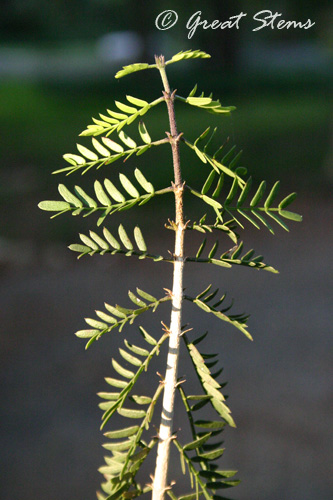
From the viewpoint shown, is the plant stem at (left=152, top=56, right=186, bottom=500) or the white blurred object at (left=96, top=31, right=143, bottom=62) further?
the white blurred object at (left=96, top=31, right=143, bottom=62)

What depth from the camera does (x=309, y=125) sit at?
585 cm

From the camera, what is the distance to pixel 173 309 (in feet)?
1.28

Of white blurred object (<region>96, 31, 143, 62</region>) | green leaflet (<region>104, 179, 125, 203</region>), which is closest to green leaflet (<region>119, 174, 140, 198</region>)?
green leaflet (<region>104, 179, 125, 203</region>)

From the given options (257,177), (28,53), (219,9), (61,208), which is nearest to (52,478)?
(61,208)

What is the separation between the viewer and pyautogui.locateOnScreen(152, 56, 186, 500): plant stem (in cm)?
37

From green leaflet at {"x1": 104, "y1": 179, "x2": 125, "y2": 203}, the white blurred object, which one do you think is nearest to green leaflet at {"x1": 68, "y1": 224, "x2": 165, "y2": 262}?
green leaflet at {"x1": 104, "y1": 179, "x2": 125, "y2": 203}

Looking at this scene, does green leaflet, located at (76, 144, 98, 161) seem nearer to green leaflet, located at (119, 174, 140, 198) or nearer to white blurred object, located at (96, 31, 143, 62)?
green leaflet, located at (119, 174, 140, 198)

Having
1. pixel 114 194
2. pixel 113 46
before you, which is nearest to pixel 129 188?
pixel 114 194

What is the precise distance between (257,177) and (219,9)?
272cm

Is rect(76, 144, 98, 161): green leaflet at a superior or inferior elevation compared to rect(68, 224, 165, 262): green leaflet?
superior

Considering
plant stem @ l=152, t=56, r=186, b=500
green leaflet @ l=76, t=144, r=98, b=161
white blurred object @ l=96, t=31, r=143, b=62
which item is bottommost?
plant stem @ l=152, t=56, r=186, b=500

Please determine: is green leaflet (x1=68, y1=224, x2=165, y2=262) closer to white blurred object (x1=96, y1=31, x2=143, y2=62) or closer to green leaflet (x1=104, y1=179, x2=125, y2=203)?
green leaflet (x1=104, y1=179, x2=125, y2=203)

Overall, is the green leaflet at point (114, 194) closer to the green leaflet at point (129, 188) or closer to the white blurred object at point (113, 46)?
the green leaflet at point (129, 188)

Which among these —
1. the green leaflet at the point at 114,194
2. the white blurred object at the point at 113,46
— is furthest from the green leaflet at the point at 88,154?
the white blurred object at the point at 113,46
